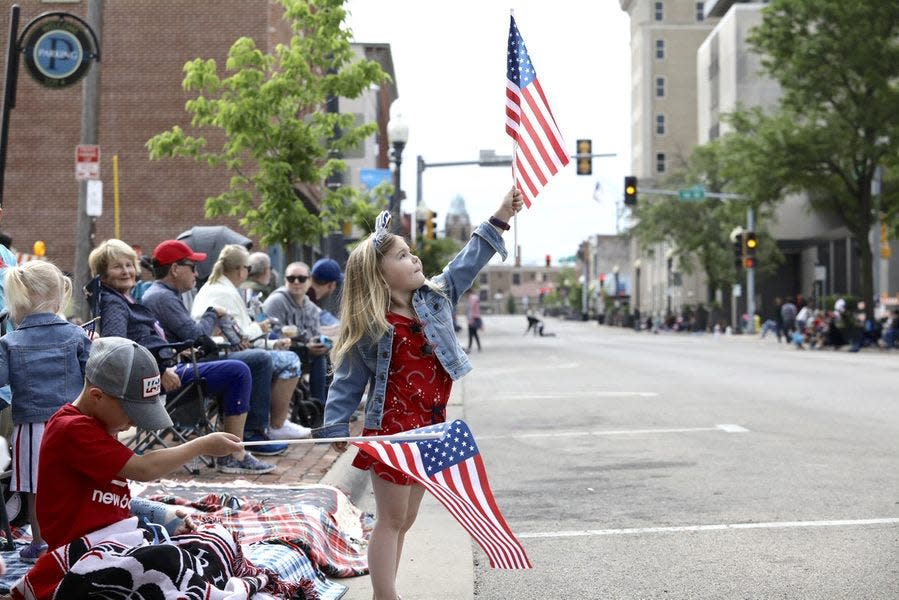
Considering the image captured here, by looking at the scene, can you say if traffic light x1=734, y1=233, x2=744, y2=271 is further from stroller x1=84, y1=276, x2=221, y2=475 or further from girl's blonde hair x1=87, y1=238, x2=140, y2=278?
girl's blonde hair x1=87, y1=238, x2=140, y2=278

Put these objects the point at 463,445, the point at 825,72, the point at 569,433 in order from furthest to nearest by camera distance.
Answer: the point at 825,72
the point at 569,433
the point at 463,445

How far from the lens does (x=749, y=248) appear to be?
154ft

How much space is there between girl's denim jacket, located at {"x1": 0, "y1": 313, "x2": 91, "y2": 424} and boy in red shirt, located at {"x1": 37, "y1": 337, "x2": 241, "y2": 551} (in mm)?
1599

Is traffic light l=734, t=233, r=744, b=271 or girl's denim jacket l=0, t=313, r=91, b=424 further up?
traffic light l=734, t=233, r=744, b=271

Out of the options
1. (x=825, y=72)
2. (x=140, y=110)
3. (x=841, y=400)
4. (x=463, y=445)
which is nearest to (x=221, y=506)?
(x=463, y=445)

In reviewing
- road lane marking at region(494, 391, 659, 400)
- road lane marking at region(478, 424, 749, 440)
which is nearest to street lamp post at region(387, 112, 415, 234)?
road lane marking at region(494, 391, 659, 400)

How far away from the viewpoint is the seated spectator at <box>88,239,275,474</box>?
25.0 feet

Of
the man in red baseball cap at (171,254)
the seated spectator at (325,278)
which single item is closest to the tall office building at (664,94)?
the seated spectator at (325,278)

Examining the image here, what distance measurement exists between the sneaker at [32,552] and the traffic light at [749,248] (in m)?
43.2

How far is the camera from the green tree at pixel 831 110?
130ft

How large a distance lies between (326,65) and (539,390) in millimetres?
6273

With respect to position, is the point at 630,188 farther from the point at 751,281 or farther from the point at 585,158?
the point at 751,281

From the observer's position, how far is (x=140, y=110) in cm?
3316

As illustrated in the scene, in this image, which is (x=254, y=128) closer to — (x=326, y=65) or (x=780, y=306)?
(x=326, y=65)
